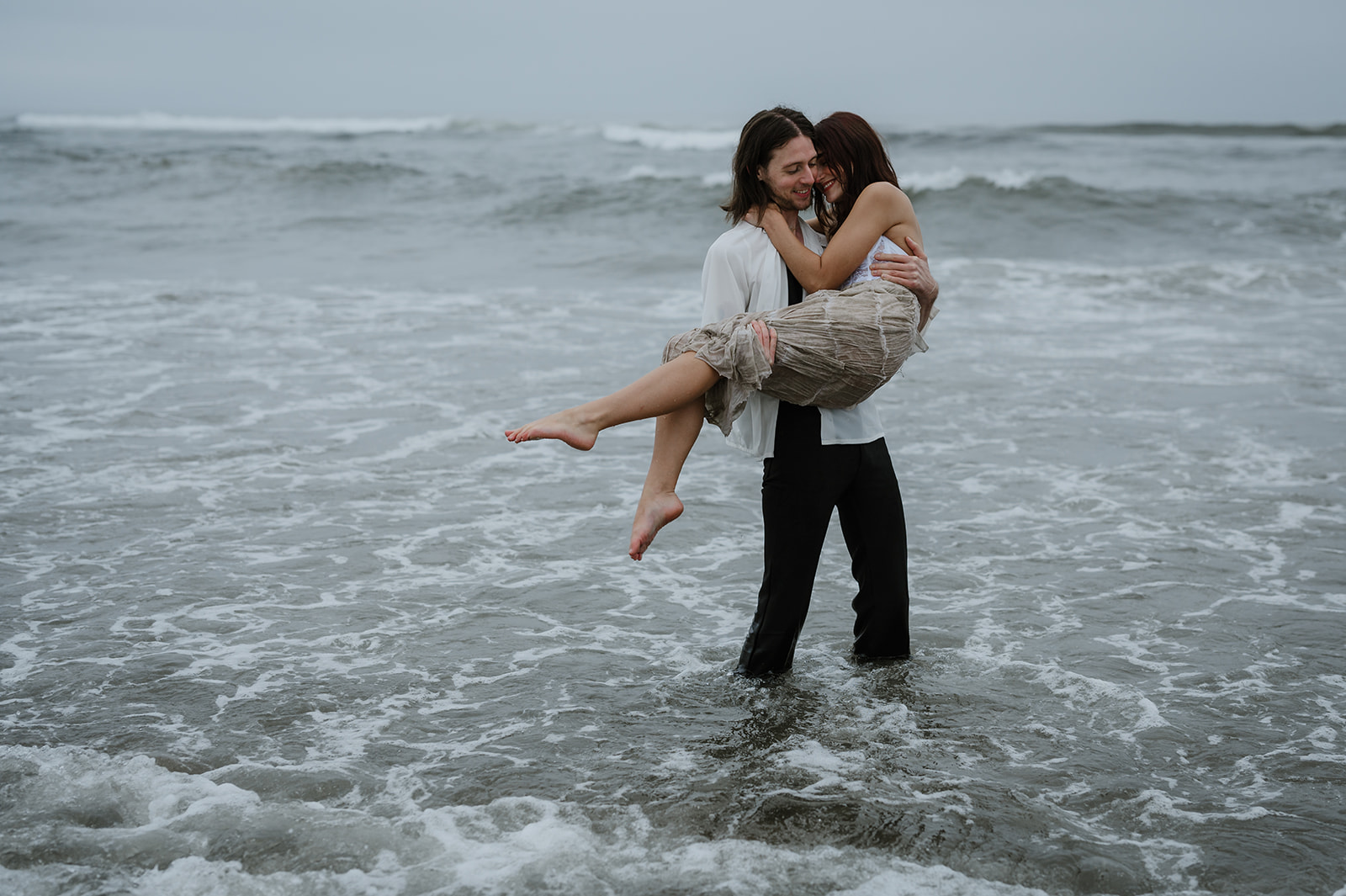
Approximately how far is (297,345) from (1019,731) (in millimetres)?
8556

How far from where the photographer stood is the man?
362cm

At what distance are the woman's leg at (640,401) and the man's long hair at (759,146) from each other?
53cm

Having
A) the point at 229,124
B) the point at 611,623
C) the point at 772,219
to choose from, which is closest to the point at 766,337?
the point at 772,219

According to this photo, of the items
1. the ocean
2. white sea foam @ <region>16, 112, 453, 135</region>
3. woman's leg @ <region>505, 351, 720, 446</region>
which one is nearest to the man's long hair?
woman's leg @ <region>505, 351, 720, 446</region>

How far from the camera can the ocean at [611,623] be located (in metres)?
3.30

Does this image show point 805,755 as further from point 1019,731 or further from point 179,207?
point 179,207

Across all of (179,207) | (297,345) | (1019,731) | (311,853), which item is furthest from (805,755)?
(179,207)

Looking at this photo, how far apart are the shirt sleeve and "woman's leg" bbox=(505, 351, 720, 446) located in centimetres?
19

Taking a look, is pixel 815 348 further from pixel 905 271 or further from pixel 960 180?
pixel 960 180

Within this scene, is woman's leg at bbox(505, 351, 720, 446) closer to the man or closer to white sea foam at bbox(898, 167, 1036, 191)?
the man

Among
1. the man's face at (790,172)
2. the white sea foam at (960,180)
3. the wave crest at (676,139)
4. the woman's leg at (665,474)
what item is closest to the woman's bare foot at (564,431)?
the woman's leg at (665,474)

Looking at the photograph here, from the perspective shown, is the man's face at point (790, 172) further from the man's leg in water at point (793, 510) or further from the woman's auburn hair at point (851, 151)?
the man's leg in water at point (793, 510)

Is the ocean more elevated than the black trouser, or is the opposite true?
the black trouser

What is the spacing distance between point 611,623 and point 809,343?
6.47ft
